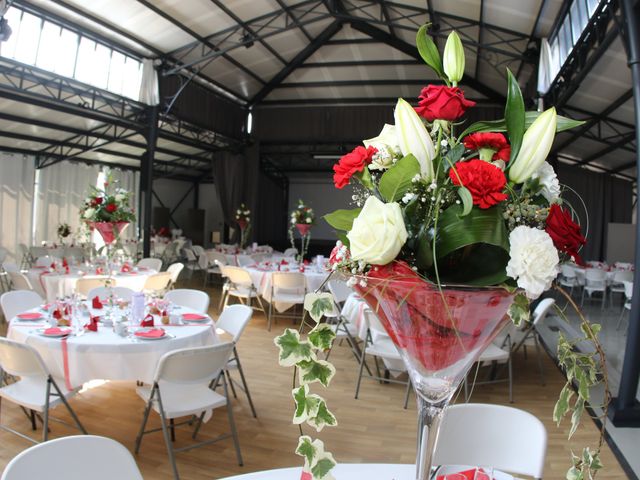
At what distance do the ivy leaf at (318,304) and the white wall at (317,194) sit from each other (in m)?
16.6

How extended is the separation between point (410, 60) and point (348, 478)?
1123 centimetres

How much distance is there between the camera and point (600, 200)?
48.6ft

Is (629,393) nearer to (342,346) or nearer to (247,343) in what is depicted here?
(342,346)

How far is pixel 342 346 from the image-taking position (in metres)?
6.35

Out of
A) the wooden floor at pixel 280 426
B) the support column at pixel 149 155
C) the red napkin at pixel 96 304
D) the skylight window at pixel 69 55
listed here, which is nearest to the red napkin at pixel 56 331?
the red napkin at pixel 96 304

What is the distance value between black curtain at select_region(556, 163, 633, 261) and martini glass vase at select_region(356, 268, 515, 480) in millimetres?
15030

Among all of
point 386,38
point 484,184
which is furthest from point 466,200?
point 386,38

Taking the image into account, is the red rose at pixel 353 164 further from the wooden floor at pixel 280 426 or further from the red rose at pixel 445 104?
the wooden floor at pixel 280 426

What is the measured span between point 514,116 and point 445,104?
0.13 meters

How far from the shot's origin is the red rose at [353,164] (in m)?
0.91

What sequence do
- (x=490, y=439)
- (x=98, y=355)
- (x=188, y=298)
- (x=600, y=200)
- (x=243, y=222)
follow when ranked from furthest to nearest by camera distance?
(x=600, y=200)
(x=243, y=222)
(x=188, y=298)
(x=98, y=355)
(x=490, y=439)

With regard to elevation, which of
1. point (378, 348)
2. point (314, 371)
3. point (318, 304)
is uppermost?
point (318, 304)

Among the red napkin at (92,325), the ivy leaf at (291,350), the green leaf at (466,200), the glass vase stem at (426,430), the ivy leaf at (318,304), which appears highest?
the green leaf at (466,200)

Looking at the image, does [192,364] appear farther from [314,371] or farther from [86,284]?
[86,284]
